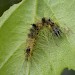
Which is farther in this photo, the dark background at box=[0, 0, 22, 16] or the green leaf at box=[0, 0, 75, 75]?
the dark background at box=[0, 0, 22, 16]

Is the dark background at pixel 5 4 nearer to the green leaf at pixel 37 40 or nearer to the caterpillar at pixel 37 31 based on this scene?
the green leaf at pixel 37 40

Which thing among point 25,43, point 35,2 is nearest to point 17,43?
point 25,43

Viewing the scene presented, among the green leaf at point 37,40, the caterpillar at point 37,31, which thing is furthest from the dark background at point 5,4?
the caterpillar at point 37,31

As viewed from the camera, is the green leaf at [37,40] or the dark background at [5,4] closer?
the green leaf at [37,40]

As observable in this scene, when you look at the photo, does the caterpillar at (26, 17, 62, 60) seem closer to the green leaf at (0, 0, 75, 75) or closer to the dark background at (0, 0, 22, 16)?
the green leaf at (0, 0, 75, 75)

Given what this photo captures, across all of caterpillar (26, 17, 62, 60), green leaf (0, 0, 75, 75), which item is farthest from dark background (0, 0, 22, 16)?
caterpillar (26, 17, 62, 60)
